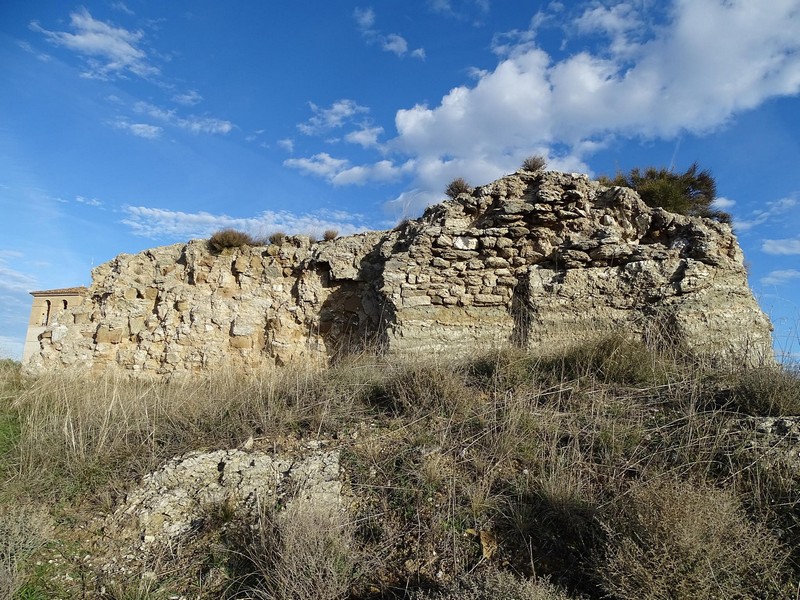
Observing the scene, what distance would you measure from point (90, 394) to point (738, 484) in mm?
7228

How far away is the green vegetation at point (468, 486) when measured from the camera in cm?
280

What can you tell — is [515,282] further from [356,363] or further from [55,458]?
[55,458]

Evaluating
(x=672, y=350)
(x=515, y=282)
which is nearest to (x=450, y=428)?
(x=672, y=350)

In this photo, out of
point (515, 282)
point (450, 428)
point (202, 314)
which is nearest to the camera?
point (450, 428)

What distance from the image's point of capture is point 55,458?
15.6ft

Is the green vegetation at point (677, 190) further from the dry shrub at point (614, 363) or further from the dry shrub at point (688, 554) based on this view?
the dry shrub at point (688, 554)

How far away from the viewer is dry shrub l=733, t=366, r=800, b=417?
4328 millimetres

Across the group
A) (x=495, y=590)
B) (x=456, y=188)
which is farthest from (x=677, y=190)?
(x=495, y=590)

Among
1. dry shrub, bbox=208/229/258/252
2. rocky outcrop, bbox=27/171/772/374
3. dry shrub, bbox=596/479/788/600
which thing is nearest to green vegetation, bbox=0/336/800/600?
dry shrub, bbox=596/479/788/600

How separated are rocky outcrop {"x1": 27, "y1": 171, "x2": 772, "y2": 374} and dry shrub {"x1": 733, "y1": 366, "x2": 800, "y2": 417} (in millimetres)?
948

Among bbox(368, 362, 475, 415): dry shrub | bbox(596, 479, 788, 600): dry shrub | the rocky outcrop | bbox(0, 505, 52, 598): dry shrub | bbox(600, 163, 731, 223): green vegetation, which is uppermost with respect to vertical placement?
bbox(600, 163, 731, 223): green vegetation

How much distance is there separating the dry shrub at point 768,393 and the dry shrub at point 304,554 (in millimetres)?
3827

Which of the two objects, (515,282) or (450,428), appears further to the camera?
(515,282)

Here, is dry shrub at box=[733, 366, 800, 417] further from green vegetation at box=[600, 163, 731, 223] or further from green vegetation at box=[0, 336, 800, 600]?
green vegetation at box=[600, 163, 731, 223]
